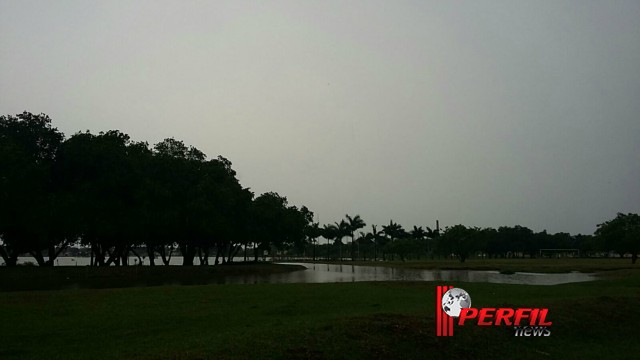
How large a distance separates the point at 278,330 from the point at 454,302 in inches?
276

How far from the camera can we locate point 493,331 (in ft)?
56.6

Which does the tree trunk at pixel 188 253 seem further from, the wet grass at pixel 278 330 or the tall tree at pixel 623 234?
the tall tree at pixel 623 234

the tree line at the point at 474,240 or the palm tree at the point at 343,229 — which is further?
the palm tree at the point at 343,229

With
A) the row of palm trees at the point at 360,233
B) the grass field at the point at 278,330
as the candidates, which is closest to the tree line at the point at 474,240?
the row of palm trees at the point at 360,233

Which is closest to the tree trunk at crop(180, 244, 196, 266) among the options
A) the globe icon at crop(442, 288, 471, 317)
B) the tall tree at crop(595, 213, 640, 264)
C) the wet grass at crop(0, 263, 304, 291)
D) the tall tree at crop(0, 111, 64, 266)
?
the wet grass at crop(0, 263, 304, 291)

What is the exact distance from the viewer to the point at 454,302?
19156 millimetres

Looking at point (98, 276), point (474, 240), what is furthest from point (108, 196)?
point (474, 240)

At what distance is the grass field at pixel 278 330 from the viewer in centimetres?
1431

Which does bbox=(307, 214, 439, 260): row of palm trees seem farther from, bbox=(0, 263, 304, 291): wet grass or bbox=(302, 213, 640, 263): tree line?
bbox=(0, 263, 304, 291): wet grass

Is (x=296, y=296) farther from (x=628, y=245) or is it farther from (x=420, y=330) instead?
(x=628, y=245)

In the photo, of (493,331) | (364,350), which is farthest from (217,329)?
(493,331)

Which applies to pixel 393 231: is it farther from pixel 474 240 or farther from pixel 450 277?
pixel 450 277

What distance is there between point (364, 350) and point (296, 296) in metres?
13.0

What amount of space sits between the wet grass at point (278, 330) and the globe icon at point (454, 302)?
70 cm
